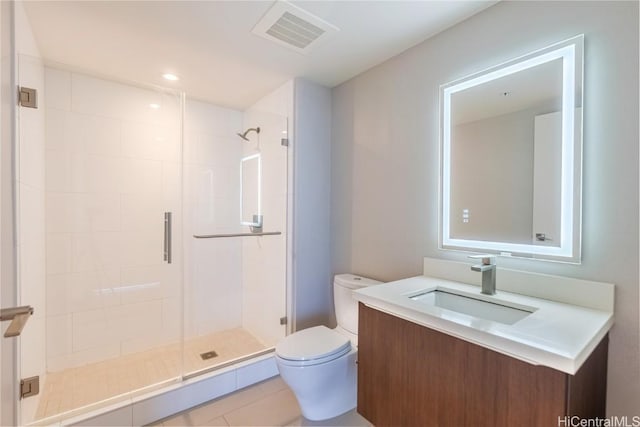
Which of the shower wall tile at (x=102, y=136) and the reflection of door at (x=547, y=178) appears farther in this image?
the shower wall tile at (x=102, y=136)

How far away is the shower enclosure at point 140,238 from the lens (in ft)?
6.17

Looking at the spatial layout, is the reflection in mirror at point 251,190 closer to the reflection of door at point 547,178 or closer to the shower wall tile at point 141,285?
the shower wall tile at point 141,285

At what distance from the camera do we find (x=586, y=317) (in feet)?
3.35

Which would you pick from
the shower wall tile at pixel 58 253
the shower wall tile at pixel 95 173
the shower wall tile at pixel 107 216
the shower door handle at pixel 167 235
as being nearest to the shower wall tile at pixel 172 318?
the shower wall tile at pixel 107 216

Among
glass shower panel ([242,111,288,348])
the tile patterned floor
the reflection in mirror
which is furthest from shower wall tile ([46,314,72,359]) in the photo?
the reflection in mirror

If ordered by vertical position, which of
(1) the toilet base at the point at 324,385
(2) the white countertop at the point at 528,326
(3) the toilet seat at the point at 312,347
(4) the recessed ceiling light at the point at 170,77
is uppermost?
(4) the recessed ceiling light at the point at 170,77

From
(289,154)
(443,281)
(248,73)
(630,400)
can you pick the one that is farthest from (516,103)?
(248,73)

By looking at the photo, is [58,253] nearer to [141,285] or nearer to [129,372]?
Answer: [141,285]

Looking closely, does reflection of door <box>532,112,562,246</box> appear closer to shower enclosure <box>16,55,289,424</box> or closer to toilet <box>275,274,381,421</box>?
toilet <box>275,274,381,421</box>

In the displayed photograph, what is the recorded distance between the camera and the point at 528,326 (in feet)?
3.08

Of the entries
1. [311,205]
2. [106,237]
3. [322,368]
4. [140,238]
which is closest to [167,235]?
[140,238]

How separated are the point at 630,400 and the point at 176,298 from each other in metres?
2.81

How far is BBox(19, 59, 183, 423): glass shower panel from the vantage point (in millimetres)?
1970

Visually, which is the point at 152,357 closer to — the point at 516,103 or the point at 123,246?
the point at 123,246
